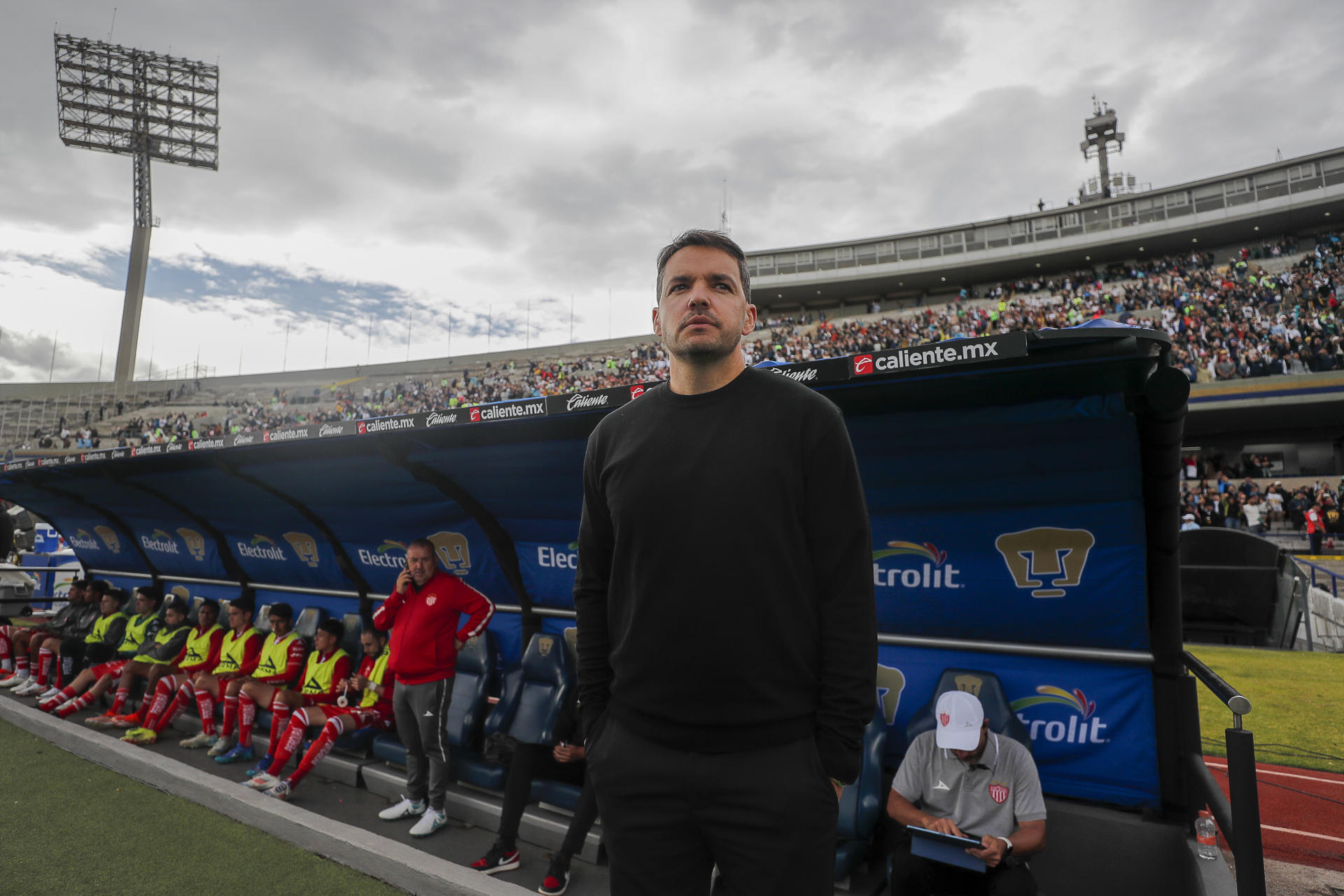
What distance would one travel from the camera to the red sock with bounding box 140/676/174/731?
6766mm

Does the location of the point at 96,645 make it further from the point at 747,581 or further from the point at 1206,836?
the point at 1206,836

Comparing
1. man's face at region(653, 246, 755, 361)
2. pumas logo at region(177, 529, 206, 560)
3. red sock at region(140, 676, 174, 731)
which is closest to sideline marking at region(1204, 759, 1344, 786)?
man's face at region(653, 246, 755, 361)

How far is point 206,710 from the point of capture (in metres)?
6.52

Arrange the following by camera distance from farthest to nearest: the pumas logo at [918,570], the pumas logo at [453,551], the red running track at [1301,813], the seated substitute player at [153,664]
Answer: the seated substitute player at [153,664] → the pumas logo at [453,551] → the red running track at [1301,813] → the pumas logo at [918,570]

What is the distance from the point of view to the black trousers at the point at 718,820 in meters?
1.50

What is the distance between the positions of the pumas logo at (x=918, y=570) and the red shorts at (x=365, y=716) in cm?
436

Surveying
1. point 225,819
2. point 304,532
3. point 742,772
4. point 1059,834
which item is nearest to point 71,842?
point 225,819

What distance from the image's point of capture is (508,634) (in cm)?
634

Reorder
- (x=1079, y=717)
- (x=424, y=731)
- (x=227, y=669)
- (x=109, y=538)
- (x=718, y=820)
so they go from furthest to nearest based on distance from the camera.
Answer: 1. (x=109, y=538)
2. (x=227, y=669)
3. (x=424, y=731)
4. (x=1079, y=717)
5. (x=718, y=820)

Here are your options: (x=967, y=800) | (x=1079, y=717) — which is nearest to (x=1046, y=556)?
(x=1079, y=717)

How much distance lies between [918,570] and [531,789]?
2.99 m

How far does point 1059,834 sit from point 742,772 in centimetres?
328

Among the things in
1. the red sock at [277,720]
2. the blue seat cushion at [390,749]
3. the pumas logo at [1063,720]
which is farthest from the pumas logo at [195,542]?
the pumas logo at [1063,720]

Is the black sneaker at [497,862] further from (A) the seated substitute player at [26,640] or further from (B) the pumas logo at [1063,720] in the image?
(A) the seated substitute player at [26,640]
